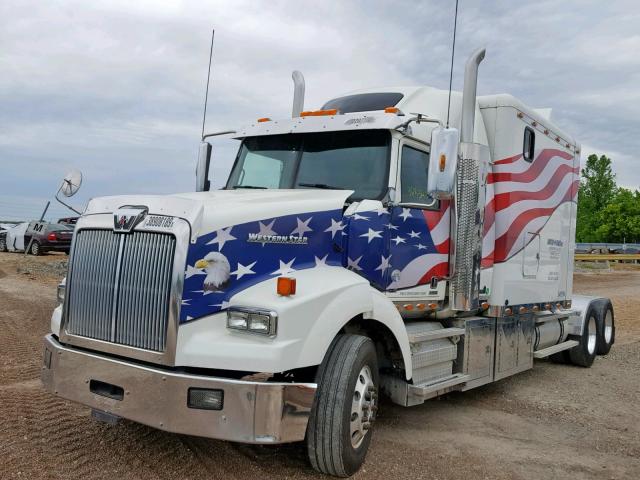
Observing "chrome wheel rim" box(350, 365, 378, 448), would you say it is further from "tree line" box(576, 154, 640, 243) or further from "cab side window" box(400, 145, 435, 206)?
"tree line" box(576, 154, 640, 243)

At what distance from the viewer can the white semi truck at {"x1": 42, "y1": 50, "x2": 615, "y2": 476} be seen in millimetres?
3666

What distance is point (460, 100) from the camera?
6.21 metres

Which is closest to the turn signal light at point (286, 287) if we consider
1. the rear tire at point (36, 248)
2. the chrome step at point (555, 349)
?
the chrome step at point (555, 349)

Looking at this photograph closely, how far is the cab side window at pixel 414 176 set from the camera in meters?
5.25

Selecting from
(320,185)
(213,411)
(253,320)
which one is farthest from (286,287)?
(320,185)

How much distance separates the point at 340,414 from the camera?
3934 millimetres

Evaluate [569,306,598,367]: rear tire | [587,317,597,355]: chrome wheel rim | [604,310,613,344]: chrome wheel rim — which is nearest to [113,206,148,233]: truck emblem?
[569,306,598,367]: rear tire

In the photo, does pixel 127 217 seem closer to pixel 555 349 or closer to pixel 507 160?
pixel 507 160

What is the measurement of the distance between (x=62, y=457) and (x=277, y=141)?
314 centimetres

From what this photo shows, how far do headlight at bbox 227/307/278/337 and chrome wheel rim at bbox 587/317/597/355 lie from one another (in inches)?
276

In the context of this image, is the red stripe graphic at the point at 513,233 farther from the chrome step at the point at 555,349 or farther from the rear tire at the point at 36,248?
the rear tire at the point at 36,248

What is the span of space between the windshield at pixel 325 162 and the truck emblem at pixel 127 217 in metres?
1.64

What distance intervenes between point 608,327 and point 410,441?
638 centimetres

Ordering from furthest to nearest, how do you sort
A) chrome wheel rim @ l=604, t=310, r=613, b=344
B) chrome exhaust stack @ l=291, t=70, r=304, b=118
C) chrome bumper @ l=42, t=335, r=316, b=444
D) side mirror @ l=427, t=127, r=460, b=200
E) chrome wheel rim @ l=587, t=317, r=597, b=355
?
chrome wheel rim @ l=604, t=310, r=613, b=344 → chrome wheel rim @ l=587, t=317, r=597, b=355 → chrome exhaust stack @ l=291, t=70, r=304, b=118 → side mirror @ l=427, t=127, r=460, b=200 → chrome bumper @ l=42, t=335, r=316, b=444
